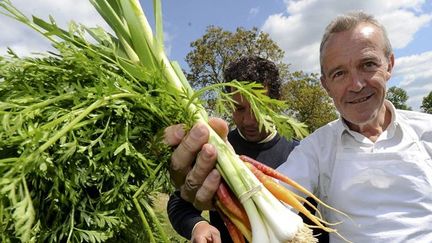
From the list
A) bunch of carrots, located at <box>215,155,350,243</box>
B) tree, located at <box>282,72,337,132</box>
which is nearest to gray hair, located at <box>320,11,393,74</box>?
bunch of carrots, located at <box>215,155,350,243</box>

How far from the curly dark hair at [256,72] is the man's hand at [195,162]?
1.34 meters

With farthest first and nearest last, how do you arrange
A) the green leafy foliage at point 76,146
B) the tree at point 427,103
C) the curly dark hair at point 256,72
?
1. the tree at point 427,103
2. the curly dark hair at point 256,72
3. the green leafy foliage at point 76,146

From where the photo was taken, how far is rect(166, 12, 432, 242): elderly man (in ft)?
7.35

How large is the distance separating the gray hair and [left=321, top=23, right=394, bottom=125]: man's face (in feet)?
0.10

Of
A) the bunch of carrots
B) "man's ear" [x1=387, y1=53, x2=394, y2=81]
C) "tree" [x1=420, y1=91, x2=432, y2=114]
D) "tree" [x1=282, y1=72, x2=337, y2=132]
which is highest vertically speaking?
"tree" [x1=420, y1=91, x2=432, y2=114]

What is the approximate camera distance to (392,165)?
91.0 inches

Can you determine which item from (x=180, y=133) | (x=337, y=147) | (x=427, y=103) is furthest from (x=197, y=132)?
(x=427, y=103)

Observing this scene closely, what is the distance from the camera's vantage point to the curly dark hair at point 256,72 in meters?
3.11

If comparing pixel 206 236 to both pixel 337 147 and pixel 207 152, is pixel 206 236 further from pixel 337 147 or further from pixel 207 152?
pixel 337 147

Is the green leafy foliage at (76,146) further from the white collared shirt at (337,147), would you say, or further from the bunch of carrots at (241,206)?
the white collared shirt at (337,147)

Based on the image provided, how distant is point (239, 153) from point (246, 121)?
0.24 m

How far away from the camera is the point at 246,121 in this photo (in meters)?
2.94

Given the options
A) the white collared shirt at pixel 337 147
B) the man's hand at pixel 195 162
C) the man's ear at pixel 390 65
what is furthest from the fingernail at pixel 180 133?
the man's ear at pixel 390 65

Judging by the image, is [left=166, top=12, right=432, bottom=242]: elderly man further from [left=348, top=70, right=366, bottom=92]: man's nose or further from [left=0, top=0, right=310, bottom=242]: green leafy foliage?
[left=0, top=0, right=310, bottom=242]: green leafy foliage
